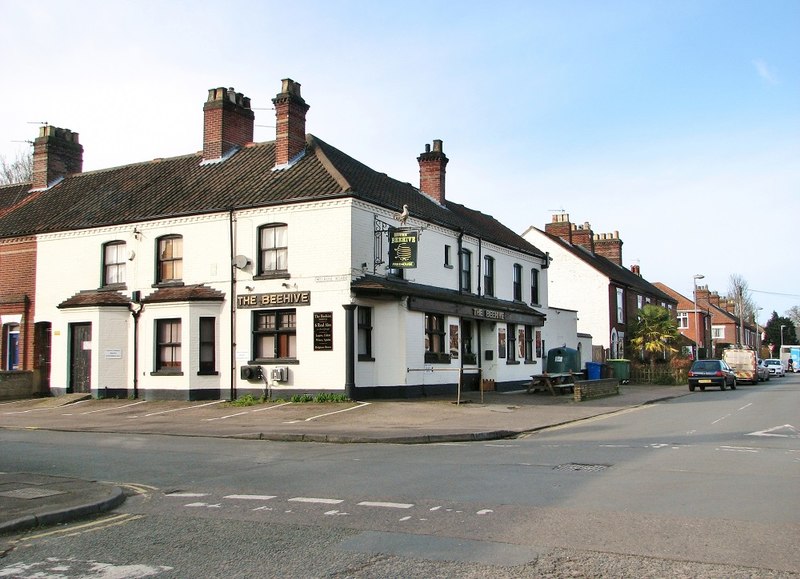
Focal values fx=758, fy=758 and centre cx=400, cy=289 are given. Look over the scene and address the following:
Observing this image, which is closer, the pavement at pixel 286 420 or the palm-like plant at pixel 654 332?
the pavement at pixel 286 420

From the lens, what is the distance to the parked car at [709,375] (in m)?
37.4

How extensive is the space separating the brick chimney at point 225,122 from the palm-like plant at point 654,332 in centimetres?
2907

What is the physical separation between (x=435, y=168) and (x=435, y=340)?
877 centimetres

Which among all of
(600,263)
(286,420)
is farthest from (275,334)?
(600,263)

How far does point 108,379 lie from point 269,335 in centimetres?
638

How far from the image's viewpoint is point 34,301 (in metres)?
29.6

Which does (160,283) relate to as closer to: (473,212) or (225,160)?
(225,160)

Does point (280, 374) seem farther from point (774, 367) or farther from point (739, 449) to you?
point (774, 367)

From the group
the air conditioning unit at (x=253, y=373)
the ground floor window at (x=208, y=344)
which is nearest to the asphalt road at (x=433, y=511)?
the air conditioning unit at (x=253, y=373)

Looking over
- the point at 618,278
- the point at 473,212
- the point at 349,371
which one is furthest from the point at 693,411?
the point at 618,278

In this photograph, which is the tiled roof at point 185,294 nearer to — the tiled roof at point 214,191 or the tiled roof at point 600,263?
the tiled roof at point 214,191

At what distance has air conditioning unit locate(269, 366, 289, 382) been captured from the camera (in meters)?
24.1

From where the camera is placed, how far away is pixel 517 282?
3544 centimetres

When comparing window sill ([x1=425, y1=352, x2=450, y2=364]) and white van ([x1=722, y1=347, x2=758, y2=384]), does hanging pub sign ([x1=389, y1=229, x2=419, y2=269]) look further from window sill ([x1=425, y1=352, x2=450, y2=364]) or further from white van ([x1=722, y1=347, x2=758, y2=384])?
white van ([x1=722, y1=347, x2=758, y2=384])
